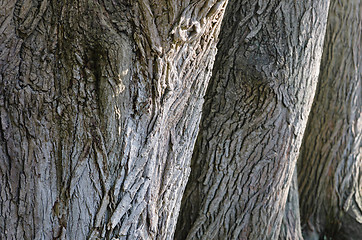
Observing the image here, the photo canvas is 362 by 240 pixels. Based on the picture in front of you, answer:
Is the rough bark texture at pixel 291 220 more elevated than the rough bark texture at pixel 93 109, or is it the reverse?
the rough bark texture at pixel 93 109

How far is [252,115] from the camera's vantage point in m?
3.88

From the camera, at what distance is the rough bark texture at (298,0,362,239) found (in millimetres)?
5637

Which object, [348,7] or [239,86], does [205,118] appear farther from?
[348,7]

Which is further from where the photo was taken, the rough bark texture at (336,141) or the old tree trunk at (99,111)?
the rough bark texture at (336,141)

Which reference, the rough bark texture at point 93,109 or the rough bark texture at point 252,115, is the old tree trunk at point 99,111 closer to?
the rough bark texture at point 93,109

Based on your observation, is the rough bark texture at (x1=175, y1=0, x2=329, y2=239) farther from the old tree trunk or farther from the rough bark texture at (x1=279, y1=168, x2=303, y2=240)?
the old tree trunk

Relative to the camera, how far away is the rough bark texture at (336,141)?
18.5 ft

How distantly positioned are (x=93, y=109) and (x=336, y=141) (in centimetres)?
382

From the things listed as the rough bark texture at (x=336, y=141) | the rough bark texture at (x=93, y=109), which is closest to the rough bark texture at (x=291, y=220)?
the rough bark texture at (x=336, y=141)

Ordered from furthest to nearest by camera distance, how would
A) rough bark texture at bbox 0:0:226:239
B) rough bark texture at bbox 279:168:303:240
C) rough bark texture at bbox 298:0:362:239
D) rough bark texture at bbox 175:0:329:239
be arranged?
rough bark texture at bbox 298:0:362:239
rough bark texture at bbox 279:168:303:240
rough bark texture at bbox 175:0:329:239
rough bark texture at bbox 0:0:226:239

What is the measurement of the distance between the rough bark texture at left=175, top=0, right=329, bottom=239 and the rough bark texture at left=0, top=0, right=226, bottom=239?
3.74 ft

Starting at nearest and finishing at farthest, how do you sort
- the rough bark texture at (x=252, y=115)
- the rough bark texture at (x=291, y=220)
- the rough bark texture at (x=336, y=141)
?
1. the rough bark texture at (x=252, y=115)
2. the rough bark texture at (x=291, y=220)
3. the rough bark texture at (x=336, y=141)

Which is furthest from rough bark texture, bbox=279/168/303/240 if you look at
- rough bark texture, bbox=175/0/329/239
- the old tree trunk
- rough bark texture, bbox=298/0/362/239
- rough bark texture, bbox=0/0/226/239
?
rough bark texture, bbox=0/0/226/239

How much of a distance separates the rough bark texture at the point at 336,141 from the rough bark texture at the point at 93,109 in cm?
326
